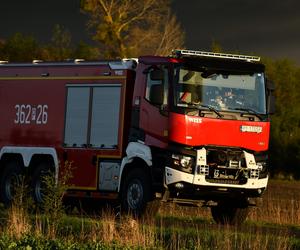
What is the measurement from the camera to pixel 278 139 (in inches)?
2520

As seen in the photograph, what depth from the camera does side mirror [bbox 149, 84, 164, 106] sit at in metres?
22.1

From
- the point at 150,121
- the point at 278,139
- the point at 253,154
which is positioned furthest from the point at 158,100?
the point at 278,139

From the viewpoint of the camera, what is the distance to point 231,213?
24.4m

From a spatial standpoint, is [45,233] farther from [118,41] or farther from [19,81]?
[118,41]

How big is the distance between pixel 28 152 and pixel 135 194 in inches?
165

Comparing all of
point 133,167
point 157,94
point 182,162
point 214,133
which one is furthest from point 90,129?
point 214,133

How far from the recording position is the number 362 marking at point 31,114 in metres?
26.0

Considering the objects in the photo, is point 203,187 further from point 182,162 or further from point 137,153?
point 137,153

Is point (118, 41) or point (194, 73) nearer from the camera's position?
point (194, 73)

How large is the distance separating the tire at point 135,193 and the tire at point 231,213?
2209 millimetres

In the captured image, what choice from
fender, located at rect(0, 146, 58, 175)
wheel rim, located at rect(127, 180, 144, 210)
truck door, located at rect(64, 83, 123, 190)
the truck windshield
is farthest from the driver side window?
fender, located at rect(0, 146, 58, 175)

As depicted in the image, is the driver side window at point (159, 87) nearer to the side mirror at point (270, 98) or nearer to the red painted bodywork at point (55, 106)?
the red painted bodywork at point (55, 106)

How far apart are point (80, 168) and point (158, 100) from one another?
10.8 ft

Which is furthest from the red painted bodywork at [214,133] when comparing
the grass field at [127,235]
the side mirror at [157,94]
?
the grass field at [127,235]
